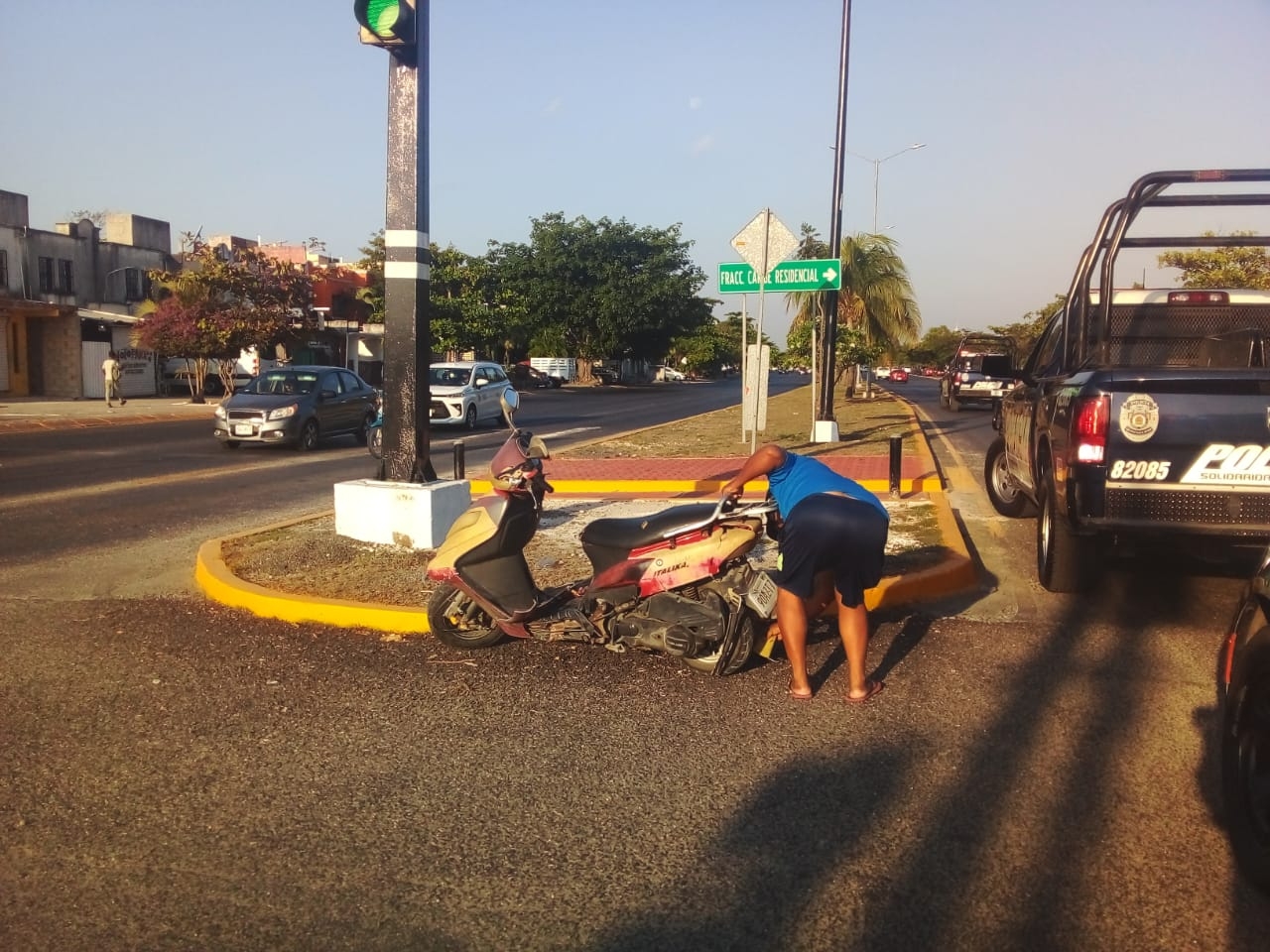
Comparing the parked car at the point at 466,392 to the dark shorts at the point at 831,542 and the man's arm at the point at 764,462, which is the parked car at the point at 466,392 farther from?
the dark shorts at the point at 831,542

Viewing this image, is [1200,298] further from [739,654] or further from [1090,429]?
[739,654]

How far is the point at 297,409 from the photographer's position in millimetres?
18469

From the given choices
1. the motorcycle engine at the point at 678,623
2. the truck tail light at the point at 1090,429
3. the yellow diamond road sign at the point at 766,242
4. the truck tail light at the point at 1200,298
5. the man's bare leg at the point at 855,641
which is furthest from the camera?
the yellow diamond road sign at the point at 766,242

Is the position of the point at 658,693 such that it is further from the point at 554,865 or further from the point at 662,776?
the point at 554,865

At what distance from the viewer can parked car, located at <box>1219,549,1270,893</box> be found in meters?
3.29

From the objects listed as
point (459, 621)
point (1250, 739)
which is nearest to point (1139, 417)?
point (1250, 739)

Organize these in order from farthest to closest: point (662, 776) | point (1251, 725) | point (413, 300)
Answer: point (413, 300), point (662, 776), point (1251, 725)

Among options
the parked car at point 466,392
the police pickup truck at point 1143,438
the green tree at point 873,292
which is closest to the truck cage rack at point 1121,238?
the police pickup truck at point 1143,438

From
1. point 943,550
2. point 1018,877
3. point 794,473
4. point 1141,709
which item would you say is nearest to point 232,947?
point 1018,877

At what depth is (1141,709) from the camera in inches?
198

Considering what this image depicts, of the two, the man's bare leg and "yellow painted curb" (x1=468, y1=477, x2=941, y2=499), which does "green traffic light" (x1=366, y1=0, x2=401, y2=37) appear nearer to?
"yellow painted curb" (x1=468, y1=477, x2=941, y2=499)

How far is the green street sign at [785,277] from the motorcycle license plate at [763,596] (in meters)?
8.21

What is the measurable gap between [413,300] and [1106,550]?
4933 mm

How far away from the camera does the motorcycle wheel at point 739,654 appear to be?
5.38 metres
